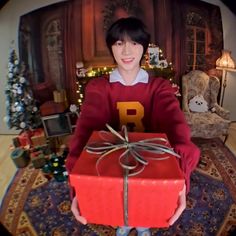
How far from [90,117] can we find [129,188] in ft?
0.56

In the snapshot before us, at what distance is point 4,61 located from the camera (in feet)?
1.34

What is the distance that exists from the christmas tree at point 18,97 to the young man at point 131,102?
117 millimetres

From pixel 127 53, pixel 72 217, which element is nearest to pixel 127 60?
pixel 127 53

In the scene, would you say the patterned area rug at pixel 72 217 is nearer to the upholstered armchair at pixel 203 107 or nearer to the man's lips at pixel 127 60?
the upholstered armchair at pixel 203 107

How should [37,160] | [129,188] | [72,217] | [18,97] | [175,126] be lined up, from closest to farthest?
1. [129,188]
2. [175,126]
3. [18,97]
4. [72,217]
5. [37,160]

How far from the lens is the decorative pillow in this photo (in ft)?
1.59

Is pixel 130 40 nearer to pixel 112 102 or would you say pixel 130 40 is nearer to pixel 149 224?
pixel 112 102

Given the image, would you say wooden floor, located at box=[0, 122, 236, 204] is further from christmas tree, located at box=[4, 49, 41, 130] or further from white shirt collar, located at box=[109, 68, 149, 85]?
white shirt collar, located at box=[109, 68, 149, 85]

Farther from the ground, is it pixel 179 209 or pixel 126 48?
pixel 126 48

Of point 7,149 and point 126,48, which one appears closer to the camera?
point 126,48

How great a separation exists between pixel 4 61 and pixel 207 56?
1.15ft

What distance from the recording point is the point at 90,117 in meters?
0.40

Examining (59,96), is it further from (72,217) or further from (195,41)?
(72,217)

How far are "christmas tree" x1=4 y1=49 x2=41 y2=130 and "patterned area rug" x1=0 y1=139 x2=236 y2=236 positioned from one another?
0.30 metres
